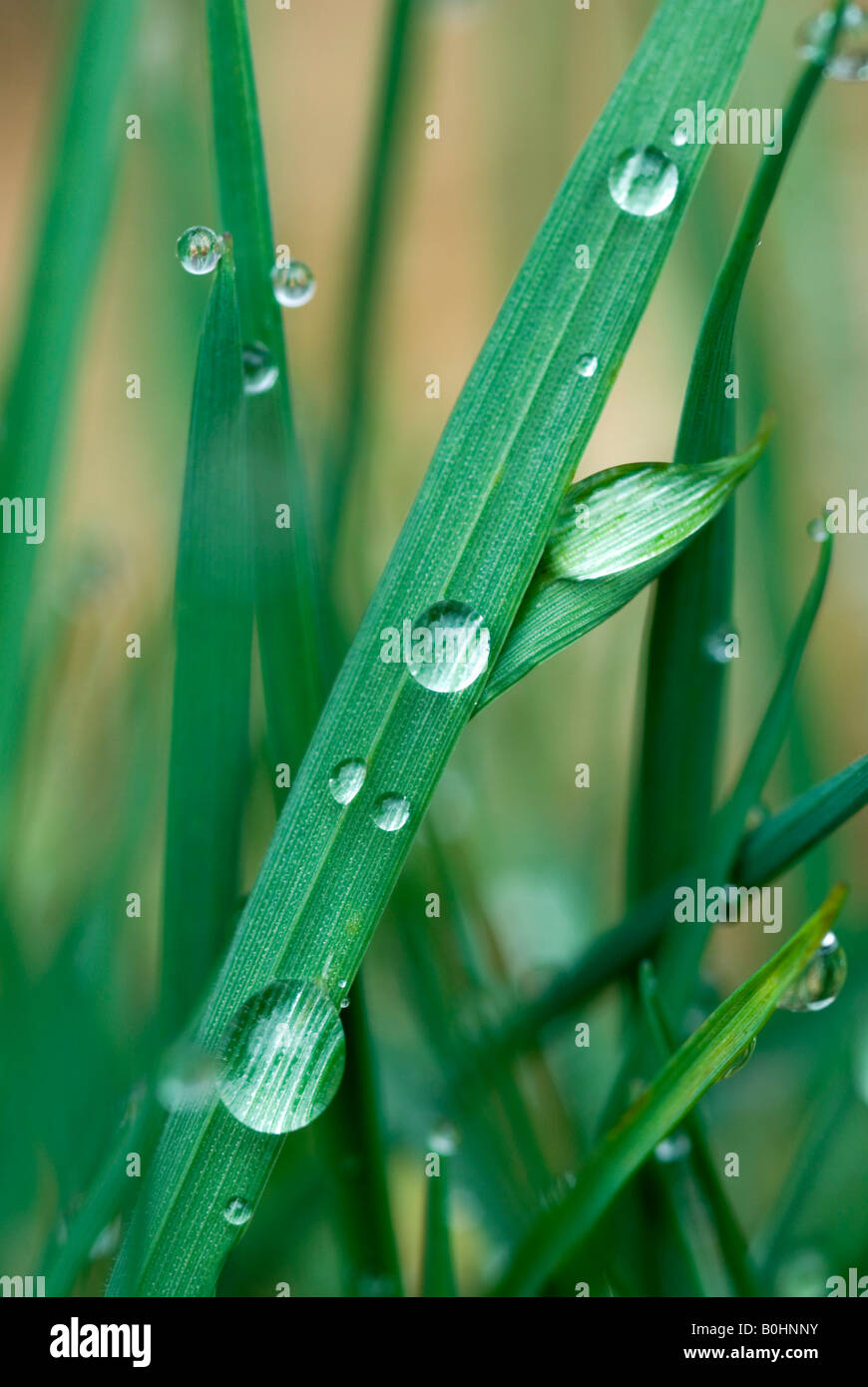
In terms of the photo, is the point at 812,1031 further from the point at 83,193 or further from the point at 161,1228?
the point at 83,193

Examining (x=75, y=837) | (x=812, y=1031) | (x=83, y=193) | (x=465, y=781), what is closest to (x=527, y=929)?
(x=465, y=781)

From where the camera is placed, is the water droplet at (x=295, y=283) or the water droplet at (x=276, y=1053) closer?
the water droplet at (x=276, y=1053)

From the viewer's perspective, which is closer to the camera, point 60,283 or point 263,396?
point 263,396

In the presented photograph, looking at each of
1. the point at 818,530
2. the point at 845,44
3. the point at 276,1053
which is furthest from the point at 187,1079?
the point at 845,44

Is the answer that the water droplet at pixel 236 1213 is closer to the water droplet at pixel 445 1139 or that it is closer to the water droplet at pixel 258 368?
the water droplet at pixel 445 1139

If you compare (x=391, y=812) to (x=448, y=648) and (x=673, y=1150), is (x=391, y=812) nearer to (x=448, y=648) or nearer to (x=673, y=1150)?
(x=448, y=648)

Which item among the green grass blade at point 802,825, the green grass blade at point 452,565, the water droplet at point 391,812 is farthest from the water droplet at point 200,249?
the green grass blade at point 802,825
